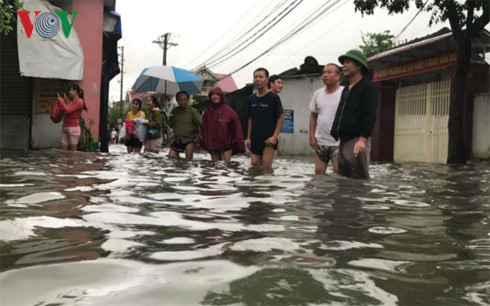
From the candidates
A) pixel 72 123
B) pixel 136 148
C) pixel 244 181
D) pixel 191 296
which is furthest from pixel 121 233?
pixel 136 148

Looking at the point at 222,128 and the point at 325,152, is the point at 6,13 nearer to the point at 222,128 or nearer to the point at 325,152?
the point at 222,128

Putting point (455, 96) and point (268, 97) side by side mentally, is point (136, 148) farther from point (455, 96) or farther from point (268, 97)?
point (455, 96)

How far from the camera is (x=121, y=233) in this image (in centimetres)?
250

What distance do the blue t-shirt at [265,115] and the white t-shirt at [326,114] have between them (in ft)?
2.89

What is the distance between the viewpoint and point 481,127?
1485cm

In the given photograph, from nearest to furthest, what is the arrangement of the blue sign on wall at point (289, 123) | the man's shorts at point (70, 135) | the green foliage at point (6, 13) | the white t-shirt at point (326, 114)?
1. the white t-shirt at point (326, 114)
2. the green foliage at point (6, 13)
3. the man's shorts at point (70, 135)
4. the blue sign on wall at point (289, 123)

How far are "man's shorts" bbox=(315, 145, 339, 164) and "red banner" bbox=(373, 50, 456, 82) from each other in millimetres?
10973

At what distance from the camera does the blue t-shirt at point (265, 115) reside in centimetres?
686

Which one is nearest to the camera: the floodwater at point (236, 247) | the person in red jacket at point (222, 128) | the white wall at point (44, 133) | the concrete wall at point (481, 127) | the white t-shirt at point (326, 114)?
the floodwater at point (236, 247)

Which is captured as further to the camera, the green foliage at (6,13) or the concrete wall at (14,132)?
the concrete wall at (14,132)

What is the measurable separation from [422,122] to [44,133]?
11.5 metres

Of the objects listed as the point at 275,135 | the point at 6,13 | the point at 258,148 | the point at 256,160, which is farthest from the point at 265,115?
the point at 6,13

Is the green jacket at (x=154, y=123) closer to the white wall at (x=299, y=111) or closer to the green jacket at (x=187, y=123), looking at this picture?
the green jacket at (x=187, y=123)

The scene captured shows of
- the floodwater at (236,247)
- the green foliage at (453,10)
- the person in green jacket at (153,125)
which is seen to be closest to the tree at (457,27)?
the green foliage at (453,10)
